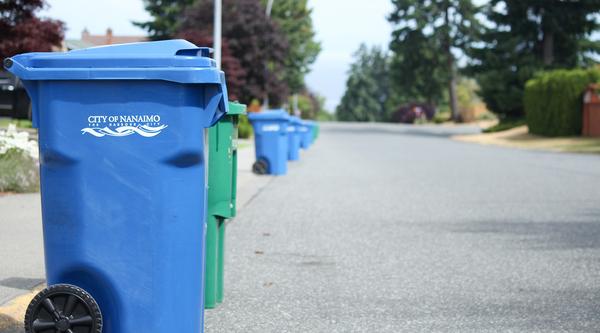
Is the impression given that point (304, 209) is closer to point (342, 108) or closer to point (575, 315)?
point (575, 315)

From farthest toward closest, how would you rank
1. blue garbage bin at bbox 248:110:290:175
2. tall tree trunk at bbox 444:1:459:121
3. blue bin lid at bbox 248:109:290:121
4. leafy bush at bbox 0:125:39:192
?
tall tree trunk at bbox 444:1:459:121
blue garbage bin at bbox 248:110:290:175
blue bin lid at bbox 248:109:290:121
leafy bush at bbox 0:125:39:192

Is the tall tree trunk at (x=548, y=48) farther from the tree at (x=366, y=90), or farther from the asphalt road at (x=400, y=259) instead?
the tree at (x=366, y=90)

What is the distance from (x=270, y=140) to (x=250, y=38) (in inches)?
844

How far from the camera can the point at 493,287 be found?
239 inches

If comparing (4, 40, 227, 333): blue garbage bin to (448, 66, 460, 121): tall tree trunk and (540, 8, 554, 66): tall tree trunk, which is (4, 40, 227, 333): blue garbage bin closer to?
(540, 8, 554, 66): tall tree trunk

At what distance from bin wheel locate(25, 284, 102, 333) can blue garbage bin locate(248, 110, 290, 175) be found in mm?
12349

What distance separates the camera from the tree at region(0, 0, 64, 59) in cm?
1664

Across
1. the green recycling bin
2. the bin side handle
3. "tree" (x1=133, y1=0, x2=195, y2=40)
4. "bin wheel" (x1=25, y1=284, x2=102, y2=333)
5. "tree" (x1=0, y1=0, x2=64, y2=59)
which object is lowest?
"bin wheel" (x1=25, y1=284, x2=102, y2=333)

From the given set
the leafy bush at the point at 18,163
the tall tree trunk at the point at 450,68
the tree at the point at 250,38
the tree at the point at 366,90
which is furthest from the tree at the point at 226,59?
the tree at the point at 366,90

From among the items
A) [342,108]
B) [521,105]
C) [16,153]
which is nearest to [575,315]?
[16,153]

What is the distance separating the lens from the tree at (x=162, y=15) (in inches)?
2060

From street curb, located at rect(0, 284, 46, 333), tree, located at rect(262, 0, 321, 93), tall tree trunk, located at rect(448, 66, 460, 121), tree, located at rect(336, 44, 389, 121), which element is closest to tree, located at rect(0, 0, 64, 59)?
street curb, located at rect(0, 284, 46, 333)

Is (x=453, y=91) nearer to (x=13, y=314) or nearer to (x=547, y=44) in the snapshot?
(x=547, y=44)

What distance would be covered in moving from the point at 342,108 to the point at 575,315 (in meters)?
121
